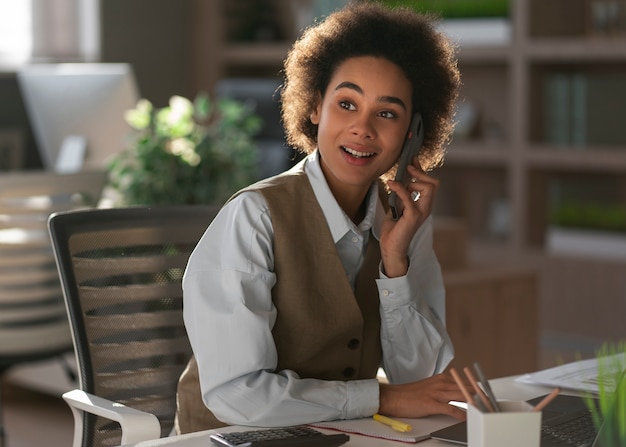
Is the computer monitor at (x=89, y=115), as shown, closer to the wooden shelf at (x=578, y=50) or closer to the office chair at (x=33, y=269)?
the office chair at (x=33, y=269)

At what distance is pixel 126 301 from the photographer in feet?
6.32

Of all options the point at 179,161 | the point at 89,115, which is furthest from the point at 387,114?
the point at 89,115

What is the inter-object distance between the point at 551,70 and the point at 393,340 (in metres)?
3.68

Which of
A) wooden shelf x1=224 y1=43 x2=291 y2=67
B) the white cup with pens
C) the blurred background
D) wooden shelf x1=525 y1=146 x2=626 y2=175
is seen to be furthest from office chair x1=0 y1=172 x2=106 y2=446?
wooden shelf x1=224 y1=43 x2=291 y2=67

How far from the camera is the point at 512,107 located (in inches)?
202

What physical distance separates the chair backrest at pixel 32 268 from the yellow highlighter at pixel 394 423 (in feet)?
5.63

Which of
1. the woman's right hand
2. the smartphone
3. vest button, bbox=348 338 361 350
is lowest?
the woman's right hand

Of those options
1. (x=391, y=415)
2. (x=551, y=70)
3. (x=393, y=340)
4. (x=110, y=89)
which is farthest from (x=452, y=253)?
(x=391, y=415)

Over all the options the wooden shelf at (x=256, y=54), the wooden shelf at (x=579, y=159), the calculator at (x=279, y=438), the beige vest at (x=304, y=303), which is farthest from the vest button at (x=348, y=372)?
the wooden shelf at (x=256, y=54)

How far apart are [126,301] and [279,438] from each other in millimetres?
675

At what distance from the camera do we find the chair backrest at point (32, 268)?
3.00 meters

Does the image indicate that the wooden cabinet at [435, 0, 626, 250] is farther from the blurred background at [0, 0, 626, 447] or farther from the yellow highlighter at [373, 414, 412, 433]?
the yellow highlighter at [373, 414, 412, 433]

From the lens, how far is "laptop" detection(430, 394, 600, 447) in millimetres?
1365

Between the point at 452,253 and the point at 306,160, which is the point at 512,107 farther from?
the point at 306,160
